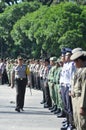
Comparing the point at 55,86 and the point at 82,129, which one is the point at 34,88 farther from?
the point at 82,129

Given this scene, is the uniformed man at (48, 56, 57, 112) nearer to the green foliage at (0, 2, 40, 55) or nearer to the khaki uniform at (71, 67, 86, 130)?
the khaki uniform at (71, 67, 86, 130)

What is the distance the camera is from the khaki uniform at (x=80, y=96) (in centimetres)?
880

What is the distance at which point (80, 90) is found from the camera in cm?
907

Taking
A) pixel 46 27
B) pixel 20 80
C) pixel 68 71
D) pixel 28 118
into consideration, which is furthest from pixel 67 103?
pixel 46 27

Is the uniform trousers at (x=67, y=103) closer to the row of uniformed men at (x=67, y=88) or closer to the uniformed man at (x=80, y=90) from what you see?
the row of uniformed men at (x=67, y=88)

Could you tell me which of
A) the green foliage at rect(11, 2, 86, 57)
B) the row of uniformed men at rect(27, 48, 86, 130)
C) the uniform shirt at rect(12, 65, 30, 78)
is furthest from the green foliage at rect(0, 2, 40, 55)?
the uniform shirt at rect(12, 65, 30, 78)

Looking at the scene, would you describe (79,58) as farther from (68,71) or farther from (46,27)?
(46,27)

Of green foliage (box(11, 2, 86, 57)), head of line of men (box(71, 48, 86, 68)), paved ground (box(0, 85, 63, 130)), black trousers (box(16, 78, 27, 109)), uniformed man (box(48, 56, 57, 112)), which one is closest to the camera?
head of line of men (box(71, 48, 86, 68))

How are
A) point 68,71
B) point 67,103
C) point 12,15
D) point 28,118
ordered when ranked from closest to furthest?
point 68,71 → point 67,103 → point 28,118 → point 12,15

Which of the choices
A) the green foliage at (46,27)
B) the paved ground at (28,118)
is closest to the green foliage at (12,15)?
the green foliage at (46,27)

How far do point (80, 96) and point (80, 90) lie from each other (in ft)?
0.32

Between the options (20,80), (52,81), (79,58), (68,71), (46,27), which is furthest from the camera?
(46,27)

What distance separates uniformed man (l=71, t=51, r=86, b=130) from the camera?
8.80 metres

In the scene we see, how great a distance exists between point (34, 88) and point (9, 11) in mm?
33755
